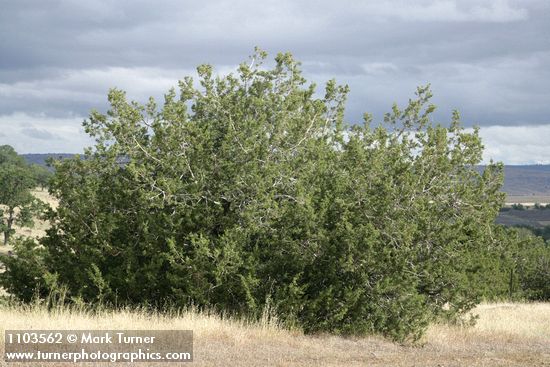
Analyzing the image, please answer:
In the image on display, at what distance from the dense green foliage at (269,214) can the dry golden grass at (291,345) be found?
855 millimetres

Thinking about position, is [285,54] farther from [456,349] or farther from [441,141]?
[456,349]

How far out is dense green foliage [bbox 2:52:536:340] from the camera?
14.9m

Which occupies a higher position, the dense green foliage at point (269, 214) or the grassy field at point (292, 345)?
the dense green foliage at point (269, 214)

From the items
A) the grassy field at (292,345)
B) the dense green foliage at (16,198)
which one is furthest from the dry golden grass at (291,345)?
the dense green foliage at (16,198)

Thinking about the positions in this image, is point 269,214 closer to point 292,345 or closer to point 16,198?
point 292,345

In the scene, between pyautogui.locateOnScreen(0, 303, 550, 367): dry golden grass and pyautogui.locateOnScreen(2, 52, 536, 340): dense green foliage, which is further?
pyautogui.locateOnScreen(2, 52, 536, 340): dense green foliage

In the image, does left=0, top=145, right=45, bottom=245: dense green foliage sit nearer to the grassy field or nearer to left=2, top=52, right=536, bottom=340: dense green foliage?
left=2, top=52, right=536, bottom=340: dense green foliage

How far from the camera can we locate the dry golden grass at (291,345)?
11.6 m

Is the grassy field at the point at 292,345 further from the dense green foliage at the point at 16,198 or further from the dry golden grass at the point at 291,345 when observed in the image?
the dense green foliage at the point at 16,198

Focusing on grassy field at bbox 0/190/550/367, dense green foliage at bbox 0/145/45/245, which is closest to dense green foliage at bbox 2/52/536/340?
grassy field at bbox 0/190/550/367

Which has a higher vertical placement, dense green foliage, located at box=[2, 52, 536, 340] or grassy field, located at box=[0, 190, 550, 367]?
dense green foliage, located at box=[2, 52, 536, 340]

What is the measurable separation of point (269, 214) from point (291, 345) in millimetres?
3569

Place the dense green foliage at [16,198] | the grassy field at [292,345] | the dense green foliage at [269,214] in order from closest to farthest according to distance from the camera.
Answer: the grassy field at [292,345] < the dense green foliage at [269,214] < the dense green foliage at [16,198]

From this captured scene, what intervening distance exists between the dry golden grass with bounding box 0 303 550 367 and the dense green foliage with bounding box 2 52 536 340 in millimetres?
855
